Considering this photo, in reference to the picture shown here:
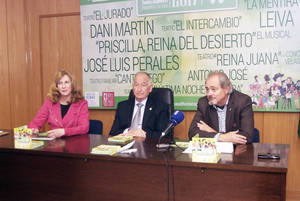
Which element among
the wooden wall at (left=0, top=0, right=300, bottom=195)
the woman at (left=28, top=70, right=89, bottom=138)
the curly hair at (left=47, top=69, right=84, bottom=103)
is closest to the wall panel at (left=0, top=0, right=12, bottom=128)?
the wooden wall at (left=0, top=0, right=300, bottom=195)

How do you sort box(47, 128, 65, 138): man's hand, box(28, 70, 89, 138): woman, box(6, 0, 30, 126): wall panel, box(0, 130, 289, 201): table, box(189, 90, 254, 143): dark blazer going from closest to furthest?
1. box(0, 130, 289, 201): table
2. box(189, 90, 254, 143): dark blazer
3. box(47, 128, 65, 138): man's hand
4. box(28, 70, 89, 138): woman
5. box(6, 0, 30, 126): wall panel

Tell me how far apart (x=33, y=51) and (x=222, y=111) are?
2813 mm

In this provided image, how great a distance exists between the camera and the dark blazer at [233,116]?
2484mm

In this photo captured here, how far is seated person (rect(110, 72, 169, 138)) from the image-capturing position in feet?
9.72

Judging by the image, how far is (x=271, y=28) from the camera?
129 inches

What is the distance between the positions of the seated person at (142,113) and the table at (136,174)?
50cm

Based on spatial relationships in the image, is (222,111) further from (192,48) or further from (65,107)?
(65,107)

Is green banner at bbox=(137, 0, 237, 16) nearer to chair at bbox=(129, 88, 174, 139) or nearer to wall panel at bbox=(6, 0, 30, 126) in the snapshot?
chair at bbox=(129, 88, 174, 139)

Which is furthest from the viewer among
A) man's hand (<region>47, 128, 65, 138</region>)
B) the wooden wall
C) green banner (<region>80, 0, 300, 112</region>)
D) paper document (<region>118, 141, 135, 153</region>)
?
the wooden wall

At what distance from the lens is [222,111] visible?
2654 mm

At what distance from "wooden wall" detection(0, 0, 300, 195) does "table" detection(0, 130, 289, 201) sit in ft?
5.98

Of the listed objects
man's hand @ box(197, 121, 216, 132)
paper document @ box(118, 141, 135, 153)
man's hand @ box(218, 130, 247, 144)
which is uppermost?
man's hand @ box(197, 121, 216, 132)

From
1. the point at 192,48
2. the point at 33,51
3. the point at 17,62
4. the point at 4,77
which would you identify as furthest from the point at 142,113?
the point at 4,77

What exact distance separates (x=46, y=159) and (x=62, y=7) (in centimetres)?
252
